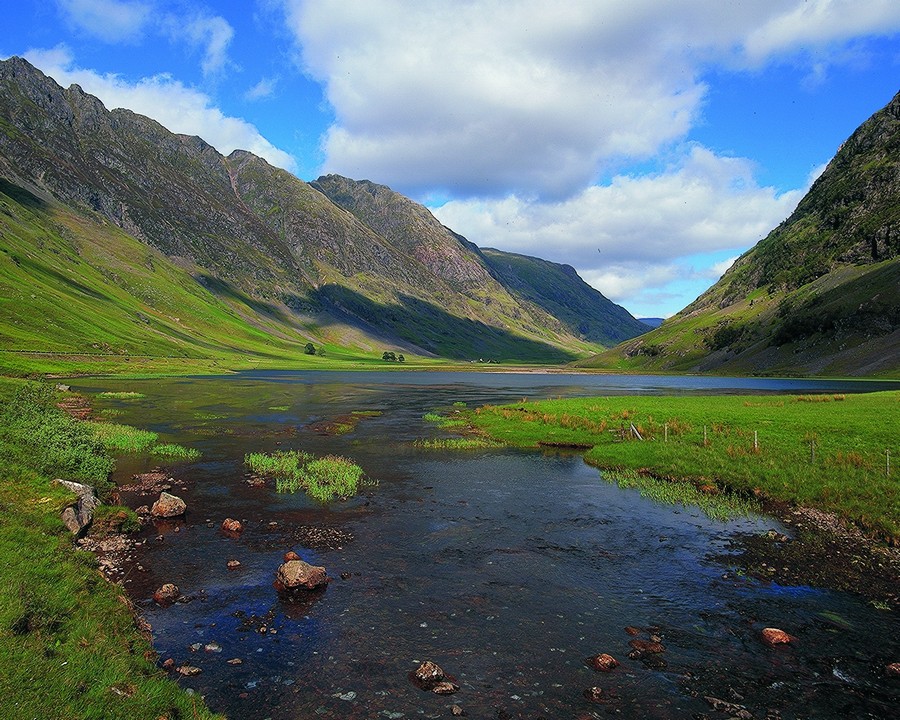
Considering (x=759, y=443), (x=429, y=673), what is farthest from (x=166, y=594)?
(x=759, y=443)

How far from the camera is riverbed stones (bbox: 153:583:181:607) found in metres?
19.9

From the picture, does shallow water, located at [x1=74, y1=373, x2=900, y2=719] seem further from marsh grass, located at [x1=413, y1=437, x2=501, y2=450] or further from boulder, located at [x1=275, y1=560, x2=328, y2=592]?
marsh grass, located at [x1=413, y1=437, x2=501, y2=450]

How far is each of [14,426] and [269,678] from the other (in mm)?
32289

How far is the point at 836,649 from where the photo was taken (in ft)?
57.7

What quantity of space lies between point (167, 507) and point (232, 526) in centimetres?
462

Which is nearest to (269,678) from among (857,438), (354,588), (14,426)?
(354,588)

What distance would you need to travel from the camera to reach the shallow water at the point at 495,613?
1516cm

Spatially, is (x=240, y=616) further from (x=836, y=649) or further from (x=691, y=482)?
(x=691, y=482)

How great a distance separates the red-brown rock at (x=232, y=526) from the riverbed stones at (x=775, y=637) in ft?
82.6

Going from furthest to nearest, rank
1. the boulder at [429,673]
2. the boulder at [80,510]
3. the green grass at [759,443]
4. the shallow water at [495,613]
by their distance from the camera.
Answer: the green grass at [759,443] → the boulder at [80,510] → the boulder at [429,673] → the shallow water at [495,613]

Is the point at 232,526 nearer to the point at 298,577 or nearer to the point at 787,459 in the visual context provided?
the point at 298,577

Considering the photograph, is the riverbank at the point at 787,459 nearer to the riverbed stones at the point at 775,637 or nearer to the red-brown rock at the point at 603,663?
the riverbed stones at the point at 775,637

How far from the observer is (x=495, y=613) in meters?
20.2

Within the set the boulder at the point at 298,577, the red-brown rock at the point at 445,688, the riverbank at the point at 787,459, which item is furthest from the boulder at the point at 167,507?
the riverbank at the point at 787,459
